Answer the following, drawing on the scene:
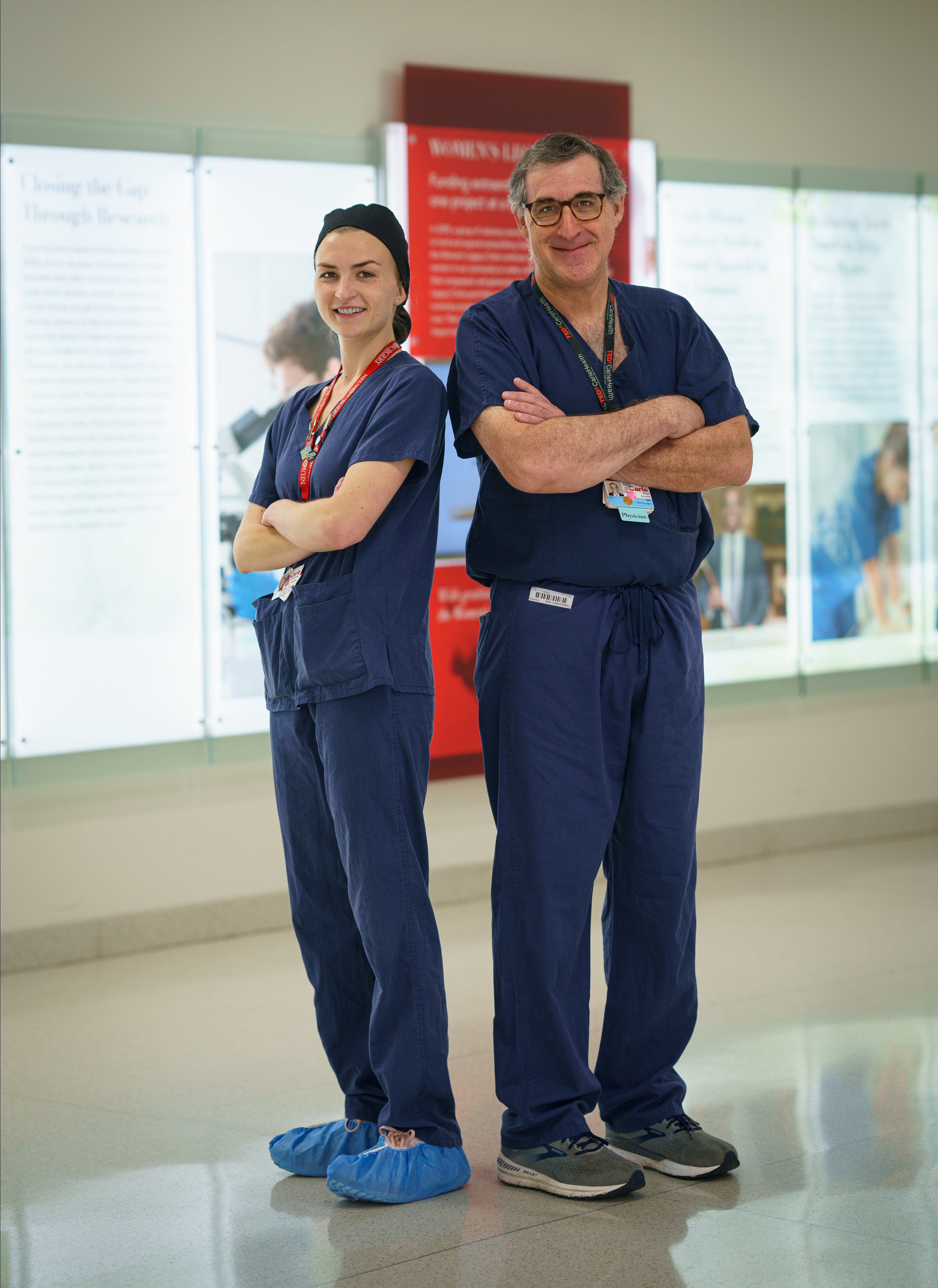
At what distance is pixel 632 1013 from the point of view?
113 inches

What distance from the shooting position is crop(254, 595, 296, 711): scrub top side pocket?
2770mm

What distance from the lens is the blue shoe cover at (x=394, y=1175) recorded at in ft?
8.86

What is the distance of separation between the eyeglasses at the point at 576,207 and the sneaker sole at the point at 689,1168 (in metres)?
1.73

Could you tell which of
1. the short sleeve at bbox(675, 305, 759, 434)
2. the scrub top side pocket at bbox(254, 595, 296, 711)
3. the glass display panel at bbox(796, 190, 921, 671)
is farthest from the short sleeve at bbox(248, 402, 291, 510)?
the glass display panel at bbox(796, 190, 921, 671)

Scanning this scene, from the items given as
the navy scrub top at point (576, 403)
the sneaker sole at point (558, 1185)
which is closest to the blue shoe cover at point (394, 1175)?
the sneaker sole at point (558, 1185)

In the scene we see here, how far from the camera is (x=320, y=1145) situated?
2.91 m

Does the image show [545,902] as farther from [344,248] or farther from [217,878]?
[217,878]

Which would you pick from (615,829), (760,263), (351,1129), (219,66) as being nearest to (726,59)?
(760,263)

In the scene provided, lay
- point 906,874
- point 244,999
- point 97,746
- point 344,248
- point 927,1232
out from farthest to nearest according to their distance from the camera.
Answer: point 906,874 < point 97,746 < point 244,999 < point 344,248 < point 927,1232

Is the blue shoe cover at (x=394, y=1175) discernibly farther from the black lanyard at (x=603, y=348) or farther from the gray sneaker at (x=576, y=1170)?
the black lanyard at (x=603, y=348)

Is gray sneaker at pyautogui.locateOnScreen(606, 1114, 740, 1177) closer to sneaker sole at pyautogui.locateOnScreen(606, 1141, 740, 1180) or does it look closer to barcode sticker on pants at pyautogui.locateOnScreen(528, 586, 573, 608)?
sneaker sole at pyautogui.locateOnScreen(606, 1141, 740, 1180)

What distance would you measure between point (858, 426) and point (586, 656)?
3.83 metres

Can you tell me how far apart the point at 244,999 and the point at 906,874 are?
2.66 metres

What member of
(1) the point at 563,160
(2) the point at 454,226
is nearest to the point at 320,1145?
(1) the point at 563,160
